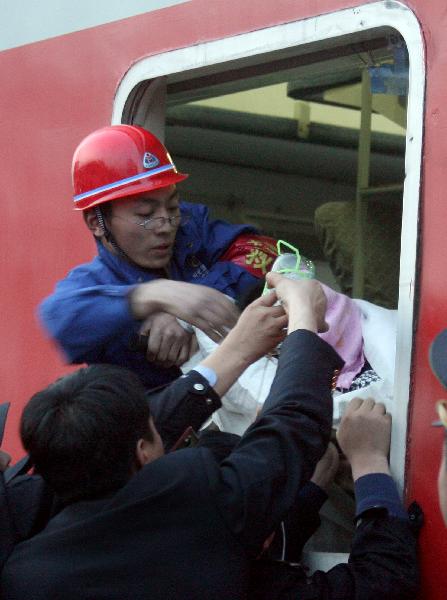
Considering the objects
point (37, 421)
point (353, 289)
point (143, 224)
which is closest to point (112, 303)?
point (143, 224)

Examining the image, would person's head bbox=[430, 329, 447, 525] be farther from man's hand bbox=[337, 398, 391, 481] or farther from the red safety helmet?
the red safety helmet

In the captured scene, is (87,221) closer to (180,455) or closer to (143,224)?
(143,224)

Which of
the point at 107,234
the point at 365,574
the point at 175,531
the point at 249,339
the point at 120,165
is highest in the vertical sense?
the point at 120,165

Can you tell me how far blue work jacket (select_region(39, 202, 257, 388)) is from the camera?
2.57 meters

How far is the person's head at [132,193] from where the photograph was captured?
272cm

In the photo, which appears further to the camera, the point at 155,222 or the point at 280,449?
the point at 155,222

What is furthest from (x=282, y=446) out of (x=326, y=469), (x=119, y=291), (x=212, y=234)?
(x=212, y=234)

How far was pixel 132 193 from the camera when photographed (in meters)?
2.71

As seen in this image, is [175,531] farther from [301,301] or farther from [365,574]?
[301,301]

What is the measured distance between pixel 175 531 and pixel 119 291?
0.76m

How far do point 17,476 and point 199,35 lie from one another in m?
1.05

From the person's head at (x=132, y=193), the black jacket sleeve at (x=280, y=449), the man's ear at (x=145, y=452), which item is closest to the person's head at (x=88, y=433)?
the man's ear at (x=145, y=452)

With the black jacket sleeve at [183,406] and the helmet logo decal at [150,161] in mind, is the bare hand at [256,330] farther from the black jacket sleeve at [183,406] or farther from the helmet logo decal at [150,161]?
the helmet logo decal at [150,161]

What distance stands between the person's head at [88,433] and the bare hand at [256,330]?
0.28 metres
